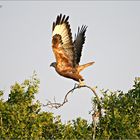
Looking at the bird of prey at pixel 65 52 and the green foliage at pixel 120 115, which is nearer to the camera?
the bird of prey at pixel 65 52

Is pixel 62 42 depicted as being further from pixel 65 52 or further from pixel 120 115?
pixel 120 115

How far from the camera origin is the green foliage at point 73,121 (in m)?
16.2

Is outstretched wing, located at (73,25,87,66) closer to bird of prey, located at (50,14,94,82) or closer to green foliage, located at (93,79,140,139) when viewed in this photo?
bird of prey, located at (50,14,94,82)

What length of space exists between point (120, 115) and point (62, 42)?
3.71 m

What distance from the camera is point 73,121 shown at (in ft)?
55.7

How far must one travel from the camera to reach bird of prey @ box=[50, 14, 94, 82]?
13.4 metres

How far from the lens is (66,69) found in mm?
13414

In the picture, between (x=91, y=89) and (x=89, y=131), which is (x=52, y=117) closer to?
(x=89, y=131)

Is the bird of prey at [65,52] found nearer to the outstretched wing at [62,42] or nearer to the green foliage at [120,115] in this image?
the outstretched wing at [62,42]

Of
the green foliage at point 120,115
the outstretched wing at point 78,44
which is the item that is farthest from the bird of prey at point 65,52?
the green foliage at point 120,115

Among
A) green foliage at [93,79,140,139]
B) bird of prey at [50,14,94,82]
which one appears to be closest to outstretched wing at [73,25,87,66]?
bird of prey at [50,14,94,82]

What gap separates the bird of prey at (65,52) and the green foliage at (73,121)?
8.96 feet

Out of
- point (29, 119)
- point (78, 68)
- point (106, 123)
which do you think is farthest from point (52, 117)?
point (78, 68)

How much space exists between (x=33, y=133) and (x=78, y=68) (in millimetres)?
3750
